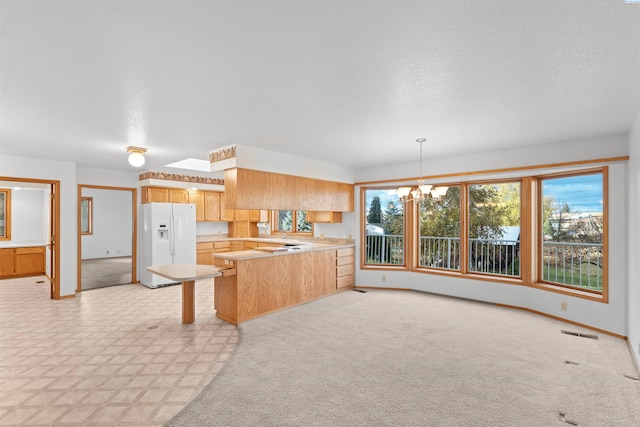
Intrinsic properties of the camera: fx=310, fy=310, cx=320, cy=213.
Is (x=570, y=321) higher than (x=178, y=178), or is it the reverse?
(x=178, y=178)

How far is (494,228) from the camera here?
5.20 m

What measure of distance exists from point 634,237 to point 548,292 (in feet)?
4.71

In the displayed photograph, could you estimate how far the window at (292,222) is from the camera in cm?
730

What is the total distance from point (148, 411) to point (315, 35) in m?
2.77

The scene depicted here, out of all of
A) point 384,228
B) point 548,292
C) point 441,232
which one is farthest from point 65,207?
point 548,292

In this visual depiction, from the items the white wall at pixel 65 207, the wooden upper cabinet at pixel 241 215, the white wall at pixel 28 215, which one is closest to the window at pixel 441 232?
the wooden upper cabinet at pixel 241 215

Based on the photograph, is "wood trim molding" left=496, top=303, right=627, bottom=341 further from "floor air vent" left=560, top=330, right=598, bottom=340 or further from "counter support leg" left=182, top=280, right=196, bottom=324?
"counter support leg" left=182, top=280, right=196, bottom=324

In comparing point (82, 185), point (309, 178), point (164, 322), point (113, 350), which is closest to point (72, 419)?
point (113, 350)

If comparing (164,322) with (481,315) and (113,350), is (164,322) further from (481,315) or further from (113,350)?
(481,315)

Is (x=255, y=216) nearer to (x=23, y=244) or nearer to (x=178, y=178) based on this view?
(x=178, y=178)

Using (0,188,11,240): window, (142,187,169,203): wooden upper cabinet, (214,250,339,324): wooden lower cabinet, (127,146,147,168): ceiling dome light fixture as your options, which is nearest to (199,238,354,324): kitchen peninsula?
(214,250,339,324): wooden lower cabinet

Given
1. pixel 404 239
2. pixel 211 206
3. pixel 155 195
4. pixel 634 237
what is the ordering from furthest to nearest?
pixel 211 206 < pixel 155 195 < pixel 404 239 < pixel 634 237

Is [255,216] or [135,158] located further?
[255,216]

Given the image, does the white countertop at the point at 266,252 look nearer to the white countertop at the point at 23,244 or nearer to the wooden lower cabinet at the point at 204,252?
the wooden lower cabinet at the point at 204,252
